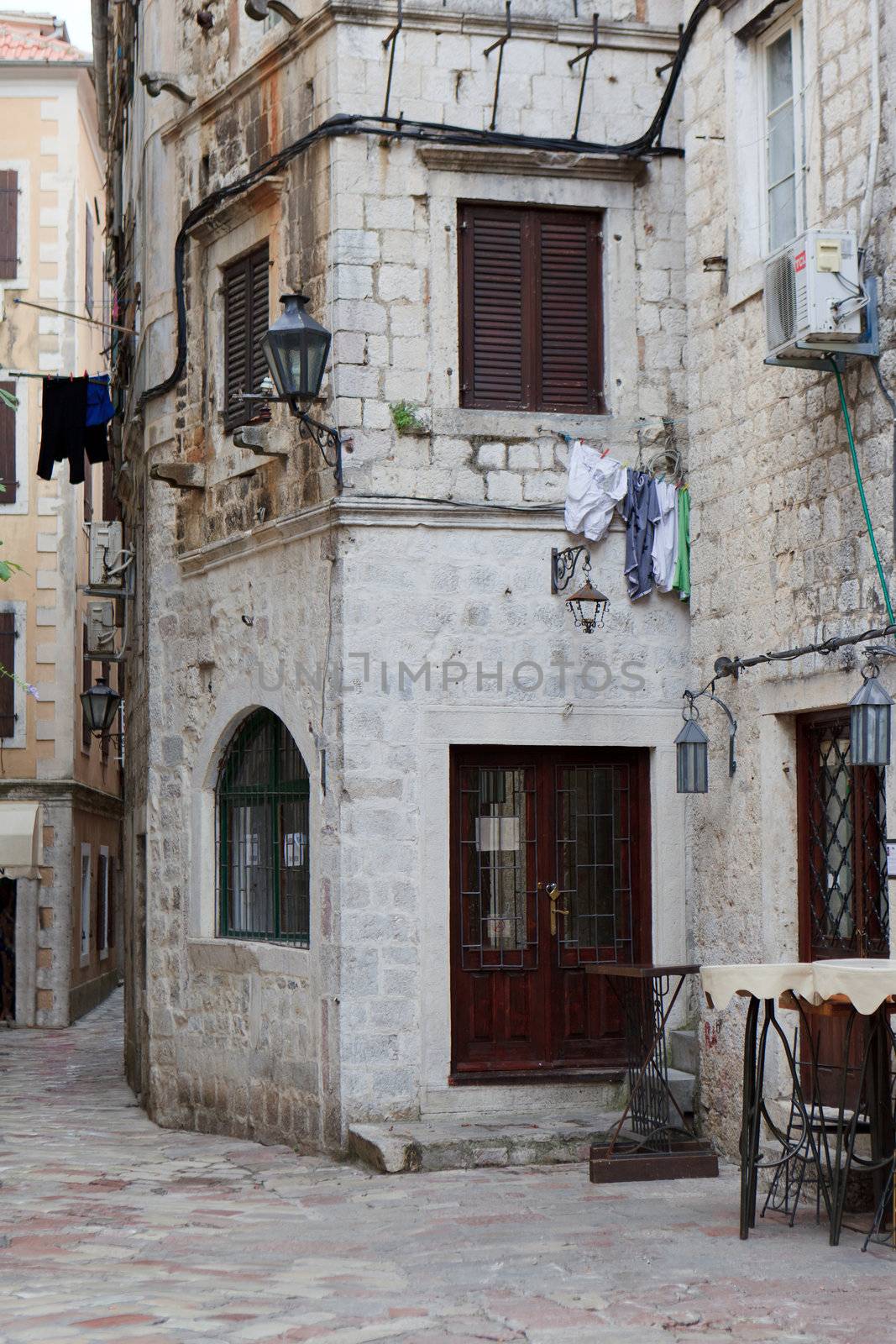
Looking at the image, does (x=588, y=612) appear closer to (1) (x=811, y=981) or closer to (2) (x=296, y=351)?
(2) (x=296, y=351)

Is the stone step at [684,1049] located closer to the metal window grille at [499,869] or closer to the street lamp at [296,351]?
the metal window grille at [499,869]

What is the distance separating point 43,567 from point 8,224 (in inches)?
186

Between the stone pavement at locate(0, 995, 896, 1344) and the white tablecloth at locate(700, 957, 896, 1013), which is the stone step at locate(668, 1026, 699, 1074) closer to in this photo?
the stone pavement at locate(0, 995, 896, 1344)

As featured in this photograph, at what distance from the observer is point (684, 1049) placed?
35.6ft

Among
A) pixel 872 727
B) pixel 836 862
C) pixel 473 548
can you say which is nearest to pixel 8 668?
pixel 473 548

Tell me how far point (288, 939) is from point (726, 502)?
13.2 ft

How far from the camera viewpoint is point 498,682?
36.1 feet

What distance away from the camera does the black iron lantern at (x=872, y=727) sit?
25.7 feet

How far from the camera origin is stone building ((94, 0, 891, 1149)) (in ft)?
34.5

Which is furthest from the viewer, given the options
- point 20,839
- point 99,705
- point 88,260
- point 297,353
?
point 88,260

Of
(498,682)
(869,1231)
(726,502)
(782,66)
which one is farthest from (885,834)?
(782,66)

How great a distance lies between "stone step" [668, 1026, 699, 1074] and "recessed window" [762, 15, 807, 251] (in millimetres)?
4604

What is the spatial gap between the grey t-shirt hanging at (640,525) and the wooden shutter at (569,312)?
0.69 meters

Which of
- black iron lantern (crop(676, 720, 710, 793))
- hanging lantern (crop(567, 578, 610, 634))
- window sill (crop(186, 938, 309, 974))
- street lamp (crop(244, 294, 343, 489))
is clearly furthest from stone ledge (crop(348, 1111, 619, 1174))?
street lamp (crop(244, 294, 343, 489))
